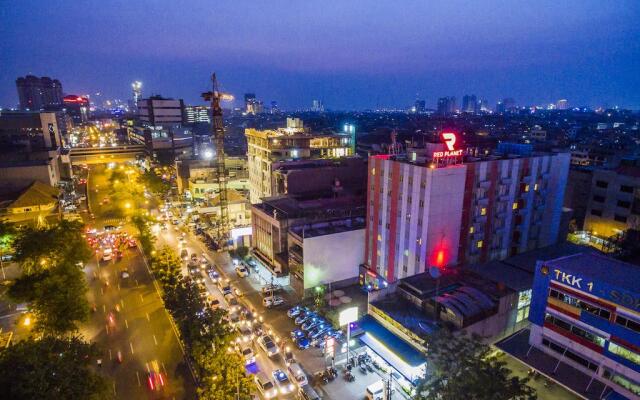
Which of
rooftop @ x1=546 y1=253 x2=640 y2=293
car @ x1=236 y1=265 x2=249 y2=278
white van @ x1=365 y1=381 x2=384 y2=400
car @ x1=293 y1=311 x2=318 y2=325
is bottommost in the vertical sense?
car @ x1=236 y1=265 x2=249 y2=278

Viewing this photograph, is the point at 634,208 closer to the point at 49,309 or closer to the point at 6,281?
the point at 49,309

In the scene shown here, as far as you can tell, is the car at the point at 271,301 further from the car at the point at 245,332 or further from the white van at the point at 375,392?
the white van at the point at 375,392

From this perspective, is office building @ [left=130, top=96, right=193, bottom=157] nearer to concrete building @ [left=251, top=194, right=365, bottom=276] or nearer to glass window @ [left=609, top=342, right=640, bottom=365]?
concrete building @ [left=251, top=194, right=365, bottom=276]

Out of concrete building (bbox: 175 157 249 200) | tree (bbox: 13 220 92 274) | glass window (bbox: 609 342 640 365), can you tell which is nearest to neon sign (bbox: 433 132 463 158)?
glass window (bbox: 609 342 640 365)

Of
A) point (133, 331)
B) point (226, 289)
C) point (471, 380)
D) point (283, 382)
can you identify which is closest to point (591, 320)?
point (471, 380)

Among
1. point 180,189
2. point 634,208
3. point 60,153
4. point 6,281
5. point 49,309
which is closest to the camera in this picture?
point 49,309

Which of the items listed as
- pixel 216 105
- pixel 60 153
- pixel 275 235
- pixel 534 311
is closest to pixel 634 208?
pixel 534 311

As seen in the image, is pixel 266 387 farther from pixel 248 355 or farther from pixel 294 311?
pixel 294 311
